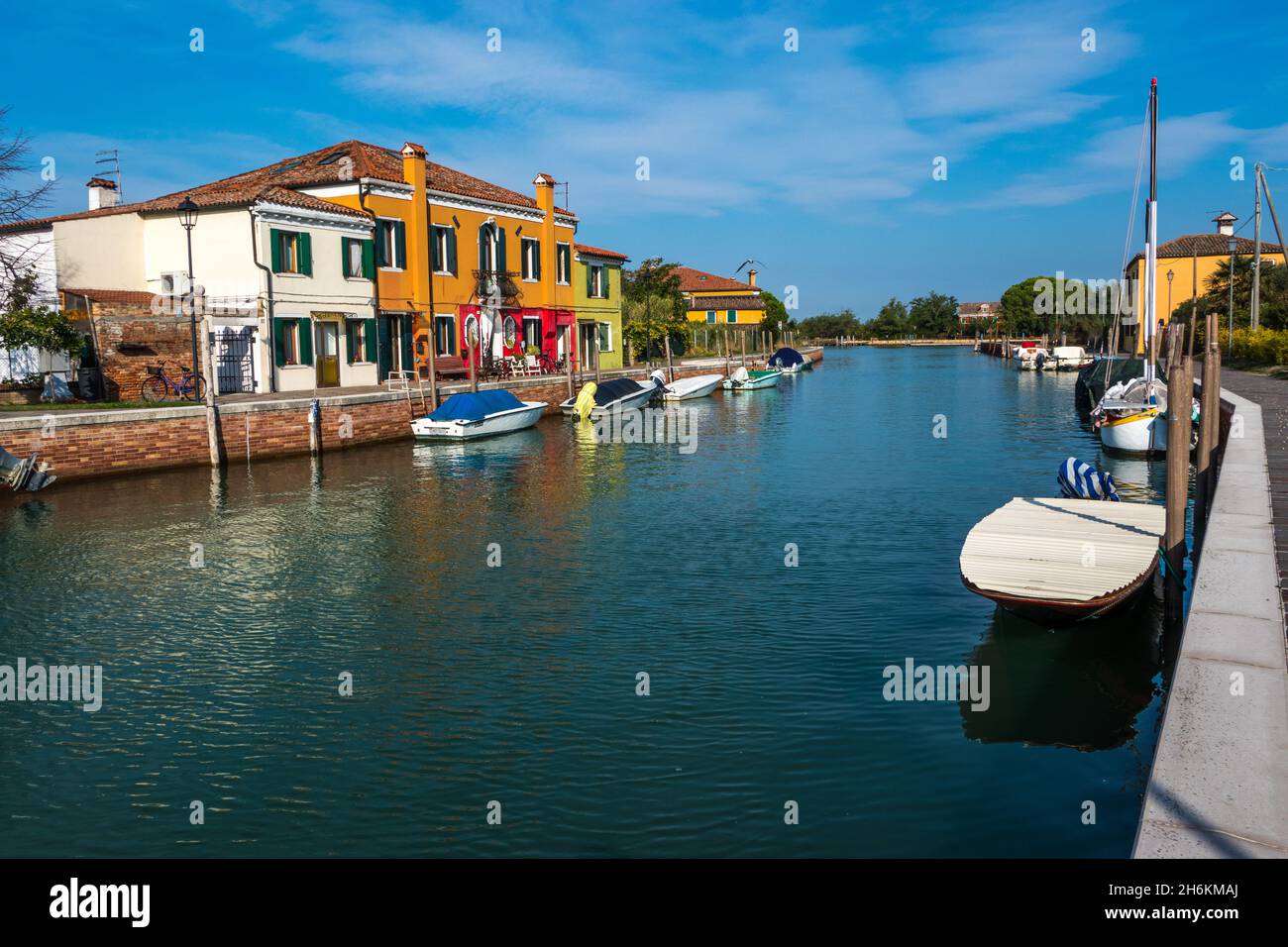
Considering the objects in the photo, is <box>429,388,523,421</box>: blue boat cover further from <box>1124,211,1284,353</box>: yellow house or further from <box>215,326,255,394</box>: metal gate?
<box>1124,211,1284,353</box>: yellow house

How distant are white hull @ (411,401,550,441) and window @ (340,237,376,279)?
21.2ft

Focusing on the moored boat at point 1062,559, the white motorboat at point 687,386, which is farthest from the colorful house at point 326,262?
the moored boat at point 1062,559

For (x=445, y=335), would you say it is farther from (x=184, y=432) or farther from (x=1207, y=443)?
(x=1207, y=443)

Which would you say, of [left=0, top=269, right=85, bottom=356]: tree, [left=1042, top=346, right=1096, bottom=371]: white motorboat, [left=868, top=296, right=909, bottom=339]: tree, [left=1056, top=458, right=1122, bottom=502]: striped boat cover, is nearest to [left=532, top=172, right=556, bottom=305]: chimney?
[left=0, top=269, right=85, bottom=356]: tree

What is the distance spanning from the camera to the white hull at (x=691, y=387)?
49969 millimetres

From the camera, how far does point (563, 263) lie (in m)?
49.3

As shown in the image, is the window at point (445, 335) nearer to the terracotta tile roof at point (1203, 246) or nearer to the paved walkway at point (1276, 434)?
the paved walkway at point (1276, 434)

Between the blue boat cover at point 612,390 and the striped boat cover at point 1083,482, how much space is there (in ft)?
86.7

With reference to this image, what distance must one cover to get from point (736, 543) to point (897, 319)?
156517 mm

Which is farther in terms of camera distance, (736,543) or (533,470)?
(533,470)

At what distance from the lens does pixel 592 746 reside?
348 inches
